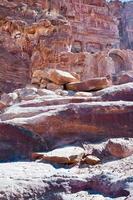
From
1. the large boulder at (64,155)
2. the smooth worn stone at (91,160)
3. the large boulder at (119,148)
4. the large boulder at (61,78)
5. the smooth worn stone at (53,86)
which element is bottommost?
the smooth worn stone at (91,160)

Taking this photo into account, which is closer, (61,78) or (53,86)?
(61,78)

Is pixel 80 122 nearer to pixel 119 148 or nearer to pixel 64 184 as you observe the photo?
pixel 119 148

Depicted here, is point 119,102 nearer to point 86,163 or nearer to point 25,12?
point 86,163

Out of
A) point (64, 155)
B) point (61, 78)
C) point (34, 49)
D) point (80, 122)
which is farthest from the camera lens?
point (34, 49)

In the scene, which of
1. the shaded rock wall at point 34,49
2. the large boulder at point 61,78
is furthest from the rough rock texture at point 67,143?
the shaded rock wall at point 34,49

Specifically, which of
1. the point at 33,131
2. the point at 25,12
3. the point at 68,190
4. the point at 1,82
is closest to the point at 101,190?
the point at 68,190

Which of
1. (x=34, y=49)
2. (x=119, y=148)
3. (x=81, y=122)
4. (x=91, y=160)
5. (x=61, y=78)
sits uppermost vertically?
(x=34, y=49)

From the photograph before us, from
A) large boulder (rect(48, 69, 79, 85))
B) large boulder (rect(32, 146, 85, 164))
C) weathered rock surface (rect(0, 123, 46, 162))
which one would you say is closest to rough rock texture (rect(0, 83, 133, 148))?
weathered rock surface (rect(0, 123, 46, 162))

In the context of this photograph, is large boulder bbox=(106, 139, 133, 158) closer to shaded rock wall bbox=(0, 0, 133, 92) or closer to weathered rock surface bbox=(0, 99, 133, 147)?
weathered rock surface bbox=(0, 99, 133, 147)

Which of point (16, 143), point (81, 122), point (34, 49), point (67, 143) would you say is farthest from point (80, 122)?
point (34, 49)

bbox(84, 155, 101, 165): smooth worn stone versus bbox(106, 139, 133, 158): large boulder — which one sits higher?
bbox(106, 139, 133, 158): large boulder

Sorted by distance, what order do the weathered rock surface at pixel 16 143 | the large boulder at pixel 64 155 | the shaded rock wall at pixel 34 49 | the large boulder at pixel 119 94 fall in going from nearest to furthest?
the large boulder at pixel 64 155, the weathered rock surface at pixel 16 143, the large boulder at pixel 119 94, the shaded rock wall at pixel 34 49

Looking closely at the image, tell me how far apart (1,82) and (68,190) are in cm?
1404

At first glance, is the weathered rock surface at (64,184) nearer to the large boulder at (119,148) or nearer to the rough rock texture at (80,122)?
the large boulder at (119,148)
